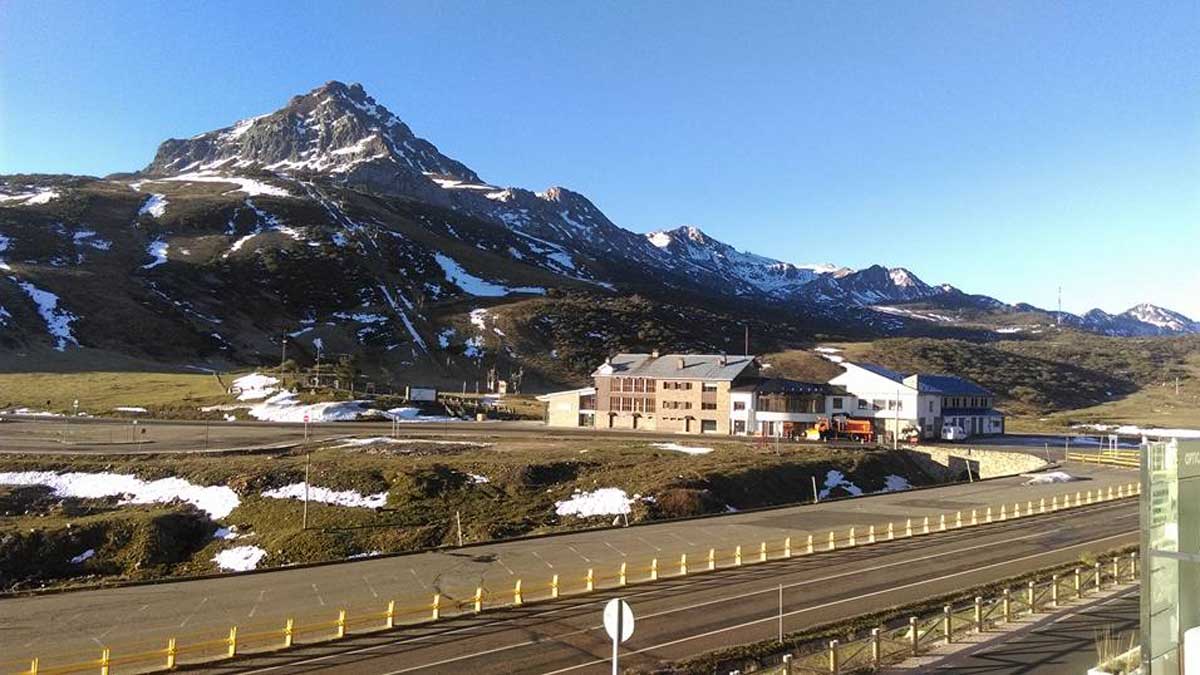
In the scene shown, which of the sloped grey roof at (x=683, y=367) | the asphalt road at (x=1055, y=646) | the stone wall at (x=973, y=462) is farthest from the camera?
the sloped grey roof at (x=683, y=367)

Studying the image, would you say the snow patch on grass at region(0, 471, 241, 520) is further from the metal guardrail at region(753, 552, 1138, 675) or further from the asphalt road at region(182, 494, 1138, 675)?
the metal guardrail at region(753, 552, 1138, 675)

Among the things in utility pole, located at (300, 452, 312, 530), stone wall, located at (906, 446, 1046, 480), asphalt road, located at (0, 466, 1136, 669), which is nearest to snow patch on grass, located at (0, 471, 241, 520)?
utility pole, located at (300, 452, 312, 530)

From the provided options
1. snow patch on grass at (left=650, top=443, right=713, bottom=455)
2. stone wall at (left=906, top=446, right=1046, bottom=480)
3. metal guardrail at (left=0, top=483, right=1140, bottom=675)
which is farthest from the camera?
stone wall at (left=906, top=446, right=1046, bottom=480)

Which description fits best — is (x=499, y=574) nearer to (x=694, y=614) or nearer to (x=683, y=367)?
(x=694, y=614)

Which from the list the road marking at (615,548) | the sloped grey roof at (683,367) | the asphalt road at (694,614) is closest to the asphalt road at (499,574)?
the road marking at (615,548)

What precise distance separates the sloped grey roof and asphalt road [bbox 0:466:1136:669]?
43.0 m

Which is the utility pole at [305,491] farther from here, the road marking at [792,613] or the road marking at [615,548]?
the road marking at [792,613]

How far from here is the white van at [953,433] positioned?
8331 centimetres

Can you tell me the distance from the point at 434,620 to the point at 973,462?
63382mm

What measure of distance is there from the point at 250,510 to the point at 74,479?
45.6 feet

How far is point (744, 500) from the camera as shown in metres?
49.1

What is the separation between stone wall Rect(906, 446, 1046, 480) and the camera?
67562mm

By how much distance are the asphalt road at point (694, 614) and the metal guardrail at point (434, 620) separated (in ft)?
2.26

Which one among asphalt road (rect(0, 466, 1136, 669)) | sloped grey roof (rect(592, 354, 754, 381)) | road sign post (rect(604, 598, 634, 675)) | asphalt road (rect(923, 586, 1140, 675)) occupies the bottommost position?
Result: asphalt road (rect(0, 466, 1136, 669))
